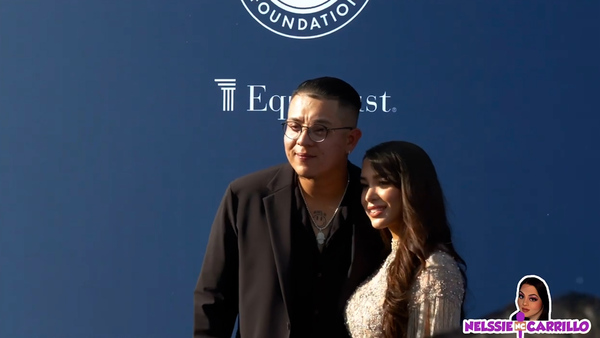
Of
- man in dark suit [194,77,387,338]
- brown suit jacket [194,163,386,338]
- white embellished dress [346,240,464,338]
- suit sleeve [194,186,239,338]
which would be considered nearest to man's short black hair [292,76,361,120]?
man in dark suit [194,77,387,338]

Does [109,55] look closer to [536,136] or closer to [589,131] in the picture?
[536,136]

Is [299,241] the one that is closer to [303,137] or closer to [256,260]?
[256,260]

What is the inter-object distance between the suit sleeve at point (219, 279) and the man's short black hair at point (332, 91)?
1.14 ft

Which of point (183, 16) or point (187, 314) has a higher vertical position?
point (183, 16)

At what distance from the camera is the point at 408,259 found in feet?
5.58

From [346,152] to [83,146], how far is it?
3.41 ft

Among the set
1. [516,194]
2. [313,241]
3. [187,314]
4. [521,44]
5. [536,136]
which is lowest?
[187,314]

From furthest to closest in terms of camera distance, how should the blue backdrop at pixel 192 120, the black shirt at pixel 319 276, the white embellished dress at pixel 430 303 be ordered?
the blue backdrop at pixel 192 120 < the black shirt at pixel 319 276 < the white embellished dress at pixel 430 303

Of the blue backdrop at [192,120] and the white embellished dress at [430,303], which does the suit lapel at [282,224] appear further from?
the blue backdrop at [192,120]

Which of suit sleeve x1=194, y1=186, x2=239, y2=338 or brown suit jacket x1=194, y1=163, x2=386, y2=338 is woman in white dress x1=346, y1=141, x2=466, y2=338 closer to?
brown suit jacket x1=194, y1=163, x2=386, y2=338

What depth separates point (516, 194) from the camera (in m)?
2.48

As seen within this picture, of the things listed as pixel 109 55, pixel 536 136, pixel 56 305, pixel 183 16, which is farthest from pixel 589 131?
pixel 56 305
